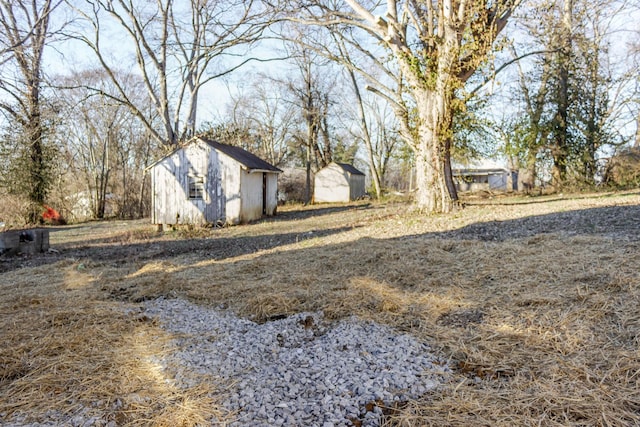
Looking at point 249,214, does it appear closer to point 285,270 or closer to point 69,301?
point 285,270

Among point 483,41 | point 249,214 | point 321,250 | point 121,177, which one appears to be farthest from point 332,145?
point 321,250

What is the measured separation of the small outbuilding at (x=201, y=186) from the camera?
47.7 ft

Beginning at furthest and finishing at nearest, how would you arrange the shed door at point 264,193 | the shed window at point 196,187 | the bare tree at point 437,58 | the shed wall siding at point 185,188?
the shed door at point 264,193
the shed window at point 196,187
the shed wall siding at point 185,188
the bare tree at point 437,58

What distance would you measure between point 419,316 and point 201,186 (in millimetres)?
12714

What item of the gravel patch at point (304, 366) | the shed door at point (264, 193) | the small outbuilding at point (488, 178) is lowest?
the gravel patch at point (304, 366)

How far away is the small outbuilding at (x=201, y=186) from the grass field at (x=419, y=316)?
7.69 metres

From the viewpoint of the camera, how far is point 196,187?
14883 millimetres

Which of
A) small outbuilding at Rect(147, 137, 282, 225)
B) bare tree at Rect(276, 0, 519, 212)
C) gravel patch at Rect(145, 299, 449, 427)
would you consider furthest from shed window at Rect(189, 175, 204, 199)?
gravel patch at Rect(145, 299, 449, 427)

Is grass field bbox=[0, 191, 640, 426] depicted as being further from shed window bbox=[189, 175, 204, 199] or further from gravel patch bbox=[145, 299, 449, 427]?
shed window bbox=[189, 175, 204, 199]

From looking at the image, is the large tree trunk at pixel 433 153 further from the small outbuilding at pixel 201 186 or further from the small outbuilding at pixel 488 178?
the small outbuilding at pixel 488 178

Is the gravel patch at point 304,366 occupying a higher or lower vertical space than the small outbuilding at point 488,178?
lower

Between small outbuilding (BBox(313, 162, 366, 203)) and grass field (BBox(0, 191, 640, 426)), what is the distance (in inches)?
839

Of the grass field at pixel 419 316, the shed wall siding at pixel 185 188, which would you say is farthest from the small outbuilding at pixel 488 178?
the grass field at pixel 419 316

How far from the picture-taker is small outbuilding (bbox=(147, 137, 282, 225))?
14.5m
